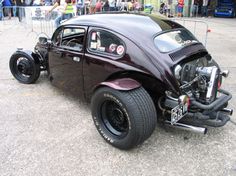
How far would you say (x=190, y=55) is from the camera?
3.60 metres

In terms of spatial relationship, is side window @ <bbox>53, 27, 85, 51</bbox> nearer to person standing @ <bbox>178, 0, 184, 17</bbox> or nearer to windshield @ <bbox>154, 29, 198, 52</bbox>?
windshield @ <bbox>154, 29, 198, 52</bbox>

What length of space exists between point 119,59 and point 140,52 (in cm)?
32

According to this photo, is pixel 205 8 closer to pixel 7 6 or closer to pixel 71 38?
pixel 7 6

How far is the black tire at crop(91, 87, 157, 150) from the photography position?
3.01 m

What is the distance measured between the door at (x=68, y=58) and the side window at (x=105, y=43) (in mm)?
209

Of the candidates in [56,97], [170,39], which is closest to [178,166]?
[170,39]

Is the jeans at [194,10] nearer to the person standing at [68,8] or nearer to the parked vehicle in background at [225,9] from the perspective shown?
the parked vehicle in background at [225,9]

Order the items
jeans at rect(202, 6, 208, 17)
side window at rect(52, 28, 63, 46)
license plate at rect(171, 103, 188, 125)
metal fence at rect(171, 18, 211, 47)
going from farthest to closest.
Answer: jeans at rect(202, 6, 208, 17)
metal fence at rect(171, 18, 211, 47)
side window at rect(52, 28, 63, 46)
license plate at rect(171, 103, 188, 125)

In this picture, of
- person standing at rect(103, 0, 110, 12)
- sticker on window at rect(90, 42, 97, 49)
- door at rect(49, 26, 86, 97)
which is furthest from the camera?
person standing at rect(103, 0, 110, 12)

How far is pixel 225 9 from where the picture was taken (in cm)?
2280

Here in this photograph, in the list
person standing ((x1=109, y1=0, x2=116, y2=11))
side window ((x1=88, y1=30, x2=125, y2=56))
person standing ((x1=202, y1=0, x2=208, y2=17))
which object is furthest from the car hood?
person standing ((x1=202, y1=0, x2=208, y2=17))

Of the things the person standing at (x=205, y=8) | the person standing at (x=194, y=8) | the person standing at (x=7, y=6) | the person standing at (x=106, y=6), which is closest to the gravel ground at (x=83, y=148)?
the person standing at (x=7, y=6)

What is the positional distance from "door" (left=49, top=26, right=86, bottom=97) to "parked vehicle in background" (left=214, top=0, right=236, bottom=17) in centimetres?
2149

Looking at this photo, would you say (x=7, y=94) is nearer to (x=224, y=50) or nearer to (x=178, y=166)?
(x=178, y=166)
